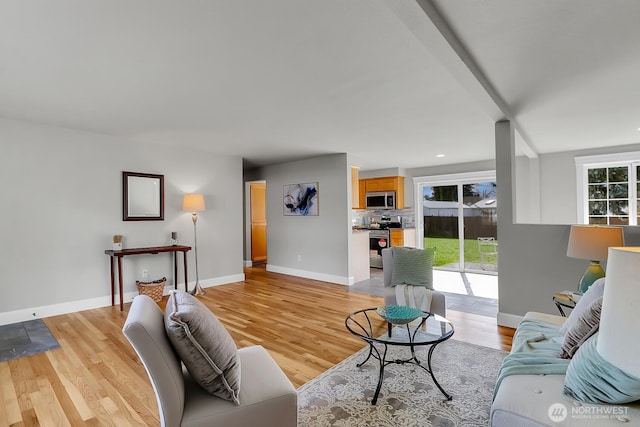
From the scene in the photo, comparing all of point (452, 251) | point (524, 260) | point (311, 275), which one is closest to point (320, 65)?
point (524, 260)

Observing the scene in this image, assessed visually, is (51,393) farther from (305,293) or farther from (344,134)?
(344,134)

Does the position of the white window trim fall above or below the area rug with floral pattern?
above

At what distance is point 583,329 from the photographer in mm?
1616

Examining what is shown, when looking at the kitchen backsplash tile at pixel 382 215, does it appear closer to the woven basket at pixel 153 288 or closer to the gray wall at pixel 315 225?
the gray wall at pixel 315 225

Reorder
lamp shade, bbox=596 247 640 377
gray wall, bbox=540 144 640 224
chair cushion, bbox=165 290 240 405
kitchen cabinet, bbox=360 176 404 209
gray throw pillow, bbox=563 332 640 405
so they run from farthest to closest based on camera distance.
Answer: kitchen cabinet, bbox=360 176 404 209, gray wall, bbox=540 144 640 224, chair cushion, bbox=165 290 240 405, gray throw pillow, bbox=563 332 640 405, lamp shade, bbox=596 247 640 377

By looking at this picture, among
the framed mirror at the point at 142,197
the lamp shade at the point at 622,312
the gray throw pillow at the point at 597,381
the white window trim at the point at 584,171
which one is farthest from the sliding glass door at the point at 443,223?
the lamp shade at the point at 622,312

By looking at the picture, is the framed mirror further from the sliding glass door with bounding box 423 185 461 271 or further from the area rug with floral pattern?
the sliding glass door with bounding box 423 185 461 271

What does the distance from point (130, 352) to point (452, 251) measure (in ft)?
20.1

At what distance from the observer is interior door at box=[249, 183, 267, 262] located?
7.66 meters

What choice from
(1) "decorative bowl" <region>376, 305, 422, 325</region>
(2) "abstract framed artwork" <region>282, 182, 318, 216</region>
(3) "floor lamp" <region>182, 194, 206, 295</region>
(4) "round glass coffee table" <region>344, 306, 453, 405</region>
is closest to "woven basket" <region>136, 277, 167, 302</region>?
(3) "floor lamp" <region>182, 194, 206, 295</region>

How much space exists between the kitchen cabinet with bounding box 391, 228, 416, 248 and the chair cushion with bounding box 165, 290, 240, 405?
620cm

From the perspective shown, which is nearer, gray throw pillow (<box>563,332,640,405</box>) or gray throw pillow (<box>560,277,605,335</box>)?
gray throw pillow (<box>563,332,640,405</box>)

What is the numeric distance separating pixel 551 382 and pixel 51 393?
3.03 meters

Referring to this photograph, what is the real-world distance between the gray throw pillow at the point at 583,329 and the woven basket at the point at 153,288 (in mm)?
4538
